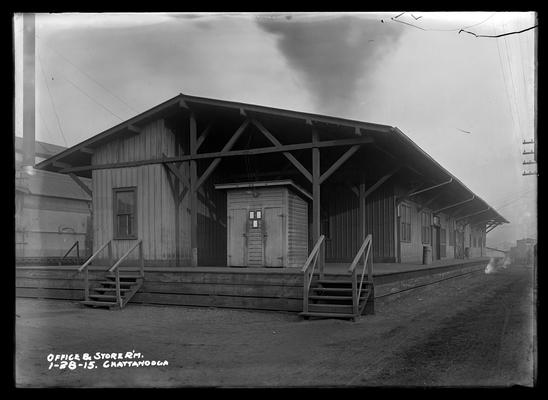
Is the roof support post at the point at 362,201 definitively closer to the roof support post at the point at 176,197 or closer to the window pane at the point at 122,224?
the roof support post at the point at 176,197

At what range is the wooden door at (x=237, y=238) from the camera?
44.6 feet

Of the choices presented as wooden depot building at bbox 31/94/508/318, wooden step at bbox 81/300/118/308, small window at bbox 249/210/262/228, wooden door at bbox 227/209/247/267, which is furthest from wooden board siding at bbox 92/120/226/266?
wooden step at bbox 81/300/118/308

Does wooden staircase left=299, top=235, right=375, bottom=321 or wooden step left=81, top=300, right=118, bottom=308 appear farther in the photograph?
wooden step left=81, top=300, right=118, bottom=308

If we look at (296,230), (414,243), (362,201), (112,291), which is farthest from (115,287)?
(414,243)

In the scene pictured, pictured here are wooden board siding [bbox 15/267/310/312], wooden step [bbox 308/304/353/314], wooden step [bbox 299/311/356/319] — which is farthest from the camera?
wooden board siding [bbox 15/267/310/312]

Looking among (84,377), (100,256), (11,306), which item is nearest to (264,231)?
(100,256)

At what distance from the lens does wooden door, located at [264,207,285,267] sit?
13195 millimetres

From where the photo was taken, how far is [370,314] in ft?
32.6

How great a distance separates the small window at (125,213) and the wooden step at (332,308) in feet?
22.4

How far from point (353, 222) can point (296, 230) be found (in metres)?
3.68

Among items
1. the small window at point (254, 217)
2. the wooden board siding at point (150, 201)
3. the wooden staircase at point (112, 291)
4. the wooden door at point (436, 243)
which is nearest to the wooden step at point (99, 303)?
the wooden staircase at point (112, 291)

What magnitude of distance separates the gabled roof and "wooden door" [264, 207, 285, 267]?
283 centimetres

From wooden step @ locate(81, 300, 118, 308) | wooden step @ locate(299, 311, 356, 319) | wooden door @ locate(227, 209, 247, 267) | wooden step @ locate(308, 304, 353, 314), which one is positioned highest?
wooden door @ locate(227, 209, 247, 267)

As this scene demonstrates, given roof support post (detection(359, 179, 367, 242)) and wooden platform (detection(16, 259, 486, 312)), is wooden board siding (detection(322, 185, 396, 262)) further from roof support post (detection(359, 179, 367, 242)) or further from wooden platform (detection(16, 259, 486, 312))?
wooden platform (detection(16, 259, 486, 312))
